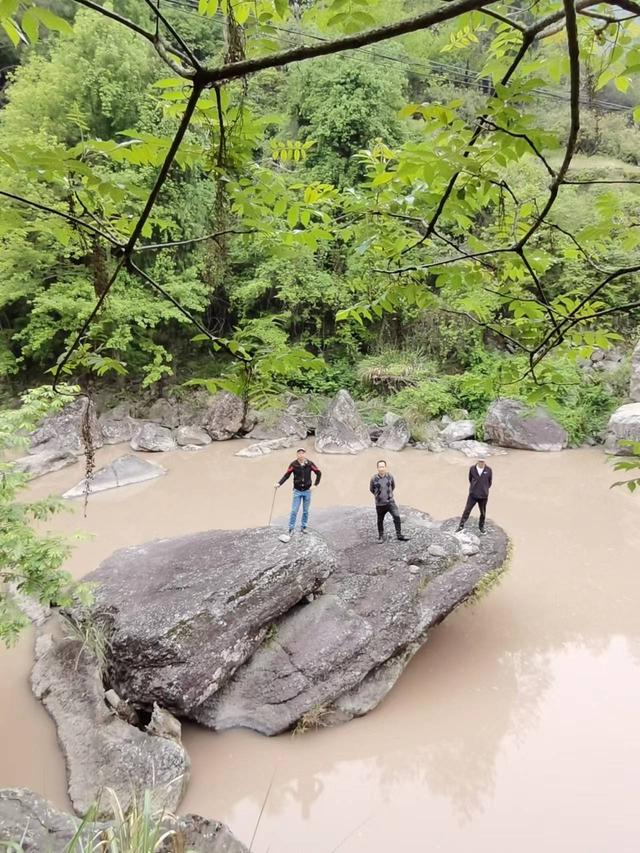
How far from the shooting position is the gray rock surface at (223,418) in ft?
43.9

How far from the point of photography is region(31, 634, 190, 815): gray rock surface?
12.4ft

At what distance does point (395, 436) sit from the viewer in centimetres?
1288

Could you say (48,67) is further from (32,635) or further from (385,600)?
(385,600)

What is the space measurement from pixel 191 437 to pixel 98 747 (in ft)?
30.8

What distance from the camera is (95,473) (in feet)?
34.8

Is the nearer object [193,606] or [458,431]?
[193,606]

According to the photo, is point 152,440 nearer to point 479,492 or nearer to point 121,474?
point 121,474

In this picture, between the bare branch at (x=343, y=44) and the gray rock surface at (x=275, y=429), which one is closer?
the bare branch at (x=343, y=44)

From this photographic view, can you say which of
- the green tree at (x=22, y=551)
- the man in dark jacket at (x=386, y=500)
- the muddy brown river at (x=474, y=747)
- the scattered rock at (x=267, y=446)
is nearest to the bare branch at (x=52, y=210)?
the green tree at (x=22, y=551)

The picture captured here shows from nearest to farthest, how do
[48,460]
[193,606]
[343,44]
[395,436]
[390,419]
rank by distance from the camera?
[343,44], [193,606], [48,460], [395,436], [390,419]

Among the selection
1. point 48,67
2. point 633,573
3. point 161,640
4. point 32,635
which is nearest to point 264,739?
point 161,640

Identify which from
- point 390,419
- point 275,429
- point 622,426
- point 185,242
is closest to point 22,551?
point 185,242

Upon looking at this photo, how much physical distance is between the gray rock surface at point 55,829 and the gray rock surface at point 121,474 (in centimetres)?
786

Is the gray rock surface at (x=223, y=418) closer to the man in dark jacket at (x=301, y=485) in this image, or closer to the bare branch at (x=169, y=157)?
the man in dark jacket at (x=301, y=485)
